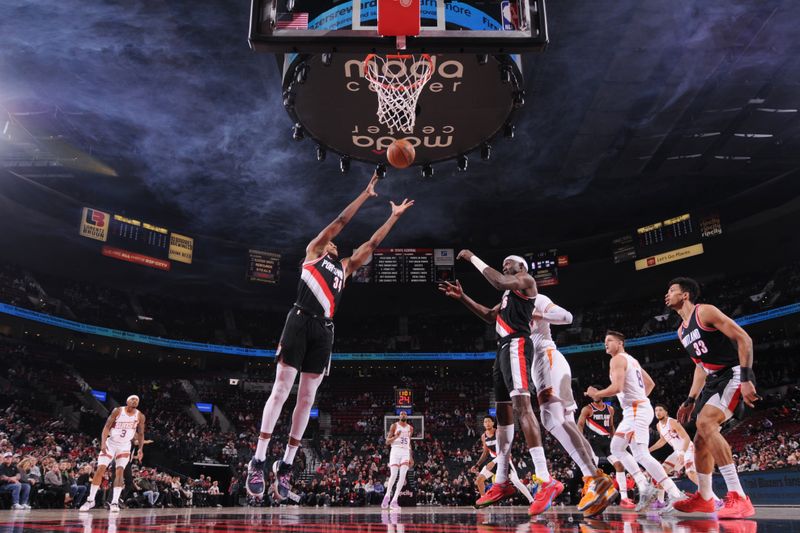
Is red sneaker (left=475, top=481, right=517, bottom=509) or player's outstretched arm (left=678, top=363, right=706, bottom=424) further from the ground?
player's outstretched arm (left=678, top=363, right=706, bottom=424)

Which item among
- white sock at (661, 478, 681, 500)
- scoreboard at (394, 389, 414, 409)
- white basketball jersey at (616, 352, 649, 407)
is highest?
scoreboard at (394, 389, 414, 409)

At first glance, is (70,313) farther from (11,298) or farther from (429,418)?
(429,418)

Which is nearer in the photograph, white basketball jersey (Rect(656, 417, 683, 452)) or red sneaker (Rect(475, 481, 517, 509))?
red sneaker (Rect(475, 481, 517, 509))

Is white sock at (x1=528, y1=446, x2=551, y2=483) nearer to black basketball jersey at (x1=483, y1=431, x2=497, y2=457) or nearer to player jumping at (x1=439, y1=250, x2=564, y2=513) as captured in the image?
player jumping at (x1=439, y1=250, x2=564, y2=513)

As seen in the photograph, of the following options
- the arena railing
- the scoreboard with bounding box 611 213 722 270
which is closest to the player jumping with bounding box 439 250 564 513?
the scoreboard with bounding box 611 213 722 270

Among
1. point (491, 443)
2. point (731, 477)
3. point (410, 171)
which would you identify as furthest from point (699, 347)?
point (410, 171)

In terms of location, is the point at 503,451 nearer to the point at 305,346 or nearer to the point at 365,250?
the point at 305,346

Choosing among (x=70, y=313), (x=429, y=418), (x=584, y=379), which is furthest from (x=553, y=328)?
(x=70, y=313)

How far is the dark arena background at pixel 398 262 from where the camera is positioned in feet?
19.3

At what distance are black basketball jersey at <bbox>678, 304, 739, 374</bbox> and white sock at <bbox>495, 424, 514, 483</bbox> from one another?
1.90 metres

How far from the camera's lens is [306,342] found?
206 inches

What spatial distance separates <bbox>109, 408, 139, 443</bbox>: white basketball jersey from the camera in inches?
386

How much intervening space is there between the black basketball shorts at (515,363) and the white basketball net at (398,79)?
4.12 metres

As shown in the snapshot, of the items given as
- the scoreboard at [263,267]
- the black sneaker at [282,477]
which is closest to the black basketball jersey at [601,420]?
the black sneaker at [282,477]
